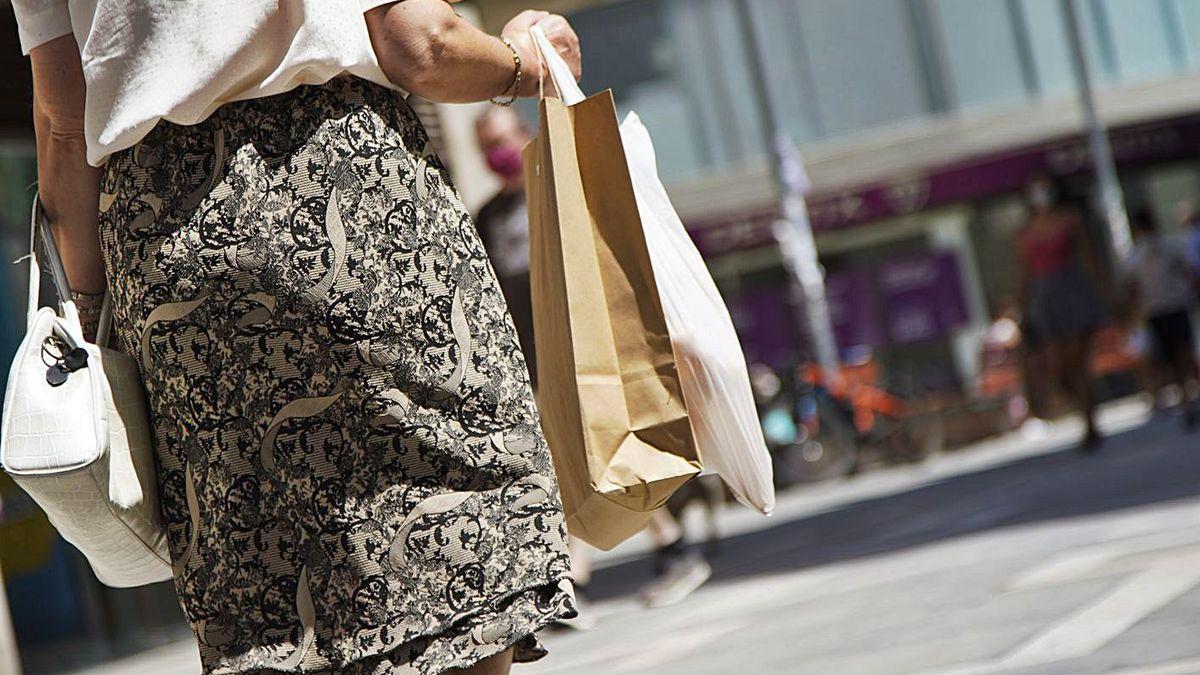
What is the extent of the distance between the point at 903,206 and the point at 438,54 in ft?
64.8

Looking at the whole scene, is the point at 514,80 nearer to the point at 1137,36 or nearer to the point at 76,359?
the point at 76,359

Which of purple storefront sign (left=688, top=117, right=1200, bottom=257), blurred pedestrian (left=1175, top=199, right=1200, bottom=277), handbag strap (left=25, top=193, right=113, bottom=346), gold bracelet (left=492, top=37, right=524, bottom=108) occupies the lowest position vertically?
blurred pedestrian (left=1175, top=199, right=1200, bottom=277)

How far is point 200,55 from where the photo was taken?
2053 mm

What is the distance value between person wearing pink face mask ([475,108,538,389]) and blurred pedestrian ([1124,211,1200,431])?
27.0 feet

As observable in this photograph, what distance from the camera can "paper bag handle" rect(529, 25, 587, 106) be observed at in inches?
93.5

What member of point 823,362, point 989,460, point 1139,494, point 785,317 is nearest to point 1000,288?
point 785,317

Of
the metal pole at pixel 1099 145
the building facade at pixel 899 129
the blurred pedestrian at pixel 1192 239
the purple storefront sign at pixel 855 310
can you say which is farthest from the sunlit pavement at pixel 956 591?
the building facade at pixel 899 129

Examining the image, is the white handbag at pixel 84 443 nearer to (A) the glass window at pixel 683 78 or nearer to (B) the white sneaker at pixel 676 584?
(B) the white sneaker at pixel 676 584

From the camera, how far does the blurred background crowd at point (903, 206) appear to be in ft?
37.1

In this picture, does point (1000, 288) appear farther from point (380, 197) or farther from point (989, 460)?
point (380, 197)

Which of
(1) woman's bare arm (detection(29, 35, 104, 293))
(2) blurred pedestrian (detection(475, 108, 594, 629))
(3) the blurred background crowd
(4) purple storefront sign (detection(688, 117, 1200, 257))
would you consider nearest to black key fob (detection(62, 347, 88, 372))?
(1) woman's bare arm (detection(29, 35, 104, 293))

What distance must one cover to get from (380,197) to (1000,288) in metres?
21.6

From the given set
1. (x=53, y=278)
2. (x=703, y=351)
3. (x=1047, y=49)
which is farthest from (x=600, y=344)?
(x=1047, y=49)

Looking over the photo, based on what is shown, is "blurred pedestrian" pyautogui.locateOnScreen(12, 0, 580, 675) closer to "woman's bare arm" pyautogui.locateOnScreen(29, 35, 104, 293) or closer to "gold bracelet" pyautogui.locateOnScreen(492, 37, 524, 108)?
"woman's bare arm" pyautogui.locateOnScreen(29, 35, 104, 293)
